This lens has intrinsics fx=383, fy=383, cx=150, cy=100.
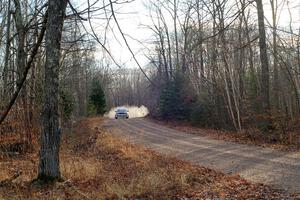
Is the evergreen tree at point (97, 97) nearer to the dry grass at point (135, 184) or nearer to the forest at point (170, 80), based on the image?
the forest at point (170, 80)

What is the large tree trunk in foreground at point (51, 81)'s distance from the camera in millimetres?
8523

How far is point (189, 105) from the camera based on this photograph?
3781 centimetres

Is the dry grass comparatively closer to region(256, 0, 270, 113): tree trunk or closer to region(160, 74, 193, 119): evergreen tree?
region(256, 0, 270, 113): tree trunk

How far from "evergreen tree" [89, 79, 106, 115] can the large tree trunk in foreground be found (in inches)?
1646

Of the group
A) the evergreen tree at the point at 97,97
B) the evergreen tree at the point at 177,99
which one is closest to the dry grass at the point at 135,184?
the evergreen tree at the point at 177,99

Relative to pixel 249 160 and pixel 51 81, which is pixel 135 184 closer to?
pixel 51 81

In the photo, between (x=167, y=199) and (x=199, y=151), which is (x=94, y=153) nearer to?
(x=199, y=151)

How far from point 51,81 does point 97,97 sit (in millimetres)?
42952

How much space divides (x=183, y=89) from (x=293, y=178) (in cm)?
2914

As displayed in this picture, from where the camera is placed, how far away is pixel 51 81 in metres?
8.54

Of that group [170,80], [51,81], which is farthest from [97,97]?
[51,81]

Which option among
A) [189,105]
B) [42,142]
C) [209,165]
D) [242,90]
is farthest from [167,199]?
[189,105]

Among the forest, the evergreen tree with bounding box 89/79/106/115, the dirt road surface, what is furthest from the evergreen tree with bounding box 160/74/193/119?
the dirt road surface

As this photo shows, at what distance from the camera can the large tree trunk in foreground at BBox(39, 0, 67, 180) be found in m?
8.52
